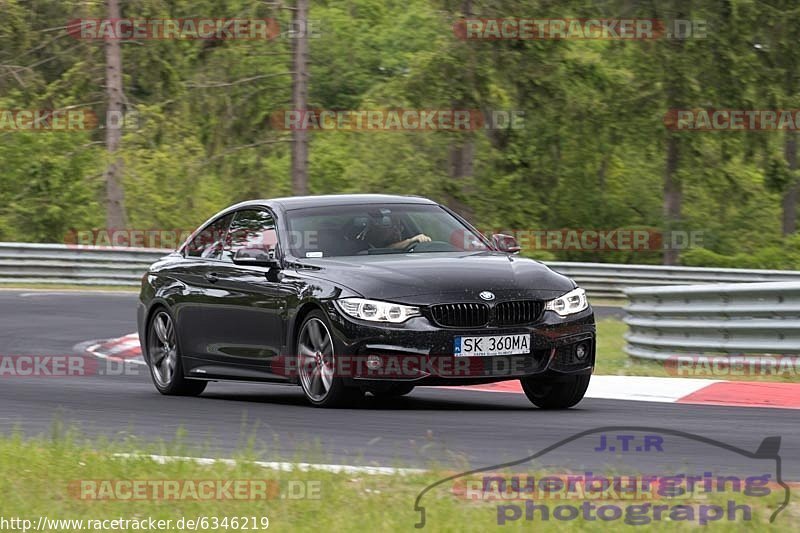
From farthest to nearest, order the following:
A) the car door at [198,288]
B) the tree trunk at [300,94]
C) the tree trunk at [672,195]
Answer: the tree trunk at [672,195] → the tree trunk at [300,94] → the car door at [198,288]

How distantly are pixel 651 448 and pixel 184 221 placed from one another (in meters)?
34.9

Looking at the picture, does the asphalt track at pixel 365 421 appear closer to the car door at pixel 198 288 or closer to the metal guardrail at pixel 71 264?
the car door at pixel 198 288

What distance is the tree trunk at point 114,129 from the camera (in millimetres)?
37531

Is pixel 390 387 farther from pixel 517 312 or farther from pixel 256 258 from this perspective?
pixel 256 258

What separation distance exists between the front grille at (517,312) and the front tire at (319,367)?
3.49 ft

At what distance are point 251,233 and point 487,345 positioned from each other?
266 centimetres

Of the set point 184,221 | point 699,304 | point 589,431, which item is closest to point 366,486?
point 589,431

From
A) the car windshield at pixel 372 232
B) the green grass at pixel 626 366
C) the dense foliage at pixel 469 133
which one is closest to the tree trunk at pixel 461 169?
the dense foliage at pixel 469 133

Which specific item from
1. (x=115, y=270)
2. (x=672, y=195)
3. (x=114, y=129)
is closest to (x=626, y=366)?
(x=115, y=270)

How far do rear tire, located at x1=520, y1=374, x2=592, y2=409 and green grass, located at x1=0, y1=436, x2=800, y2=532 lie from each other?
3636 mm

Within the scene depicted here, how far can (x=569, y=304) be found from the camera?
1021 cm

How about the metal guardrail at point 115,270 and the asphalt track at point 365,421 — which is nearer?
the asphalt track at point 365,421

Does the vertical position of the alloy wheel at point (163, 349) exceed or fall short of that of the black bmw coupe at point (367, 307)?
it falls short

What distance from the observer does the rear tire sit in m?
10.4
